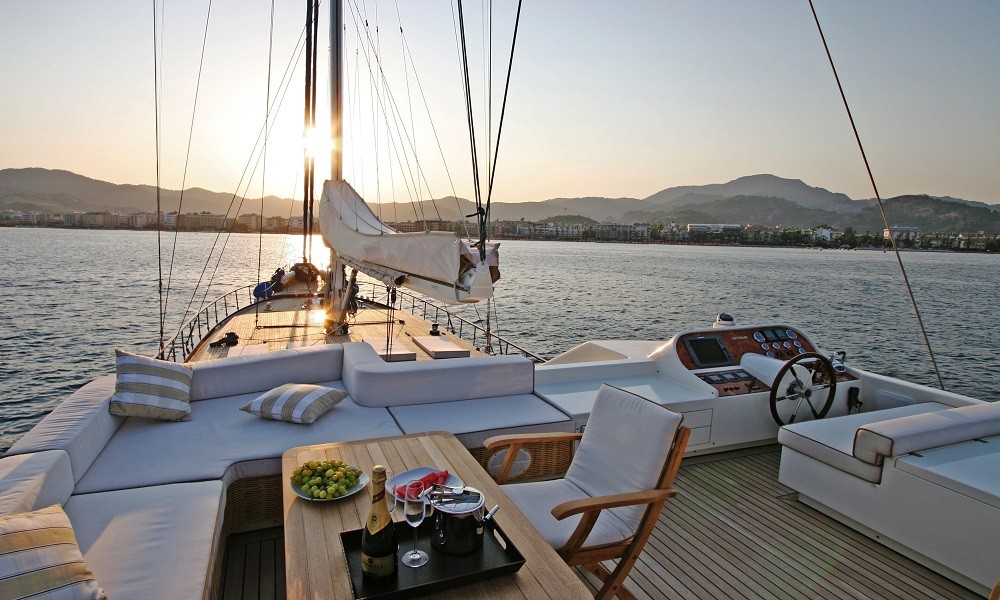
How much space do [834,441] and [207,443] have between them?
389 centimetres

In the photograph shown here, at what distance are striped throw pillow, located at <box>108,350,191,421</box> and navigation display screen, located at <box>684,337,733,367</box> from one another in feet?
13.7

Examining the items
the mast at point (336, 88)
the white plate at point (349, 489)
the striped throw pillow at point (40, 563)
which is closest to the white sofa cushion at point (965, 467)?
the white plate at point (349, 489)

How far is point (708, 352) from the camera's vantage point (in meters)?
5.23

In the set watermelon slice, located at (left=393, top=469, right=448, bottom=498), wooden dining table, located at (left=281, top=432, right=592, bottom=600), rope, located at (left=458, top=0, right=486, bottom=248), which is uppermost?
rope, located at (left=458, top=0, right=486, bottom=248)

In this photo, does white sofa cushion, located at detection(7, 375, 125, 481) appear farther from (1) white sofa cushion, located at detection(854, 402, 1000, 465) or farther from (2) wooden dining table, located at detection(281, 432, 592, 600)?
(1) white sofa cushion, located at detection(854, 402, 1000, 465)

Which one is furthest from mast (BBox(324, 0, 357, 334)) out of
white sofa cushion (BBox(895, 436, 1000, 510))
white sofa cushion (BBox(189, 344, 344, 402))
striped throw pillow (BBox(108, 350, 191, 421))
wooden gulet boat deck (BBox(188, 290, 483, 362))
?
white sofa cushion (BBox(895, 436, 1000, 510))

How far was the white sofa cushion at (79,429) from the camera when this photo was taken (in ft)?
8.75

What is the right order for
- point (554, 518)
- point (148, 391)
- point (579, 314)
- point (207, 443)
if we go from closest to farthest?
point (554, 518)
point (207, 443)
point (148, 391)
point (579, 314)

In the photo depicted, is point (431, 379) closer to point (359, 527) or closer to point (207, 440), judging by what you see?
point (207, 440)

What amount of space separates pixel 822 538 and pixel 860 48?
10.3 ft

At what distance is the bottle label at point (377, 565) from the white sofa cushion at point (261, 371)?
9.61 ft

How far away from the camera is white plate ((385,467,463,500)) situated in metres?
2.25

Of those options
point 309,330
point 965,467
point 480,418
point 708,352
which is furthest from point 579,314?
point 965,467

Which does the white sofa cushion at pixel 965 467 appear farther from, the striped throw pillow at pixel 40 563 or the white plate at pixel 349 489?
the striped throw pillow at pixel 40 563
